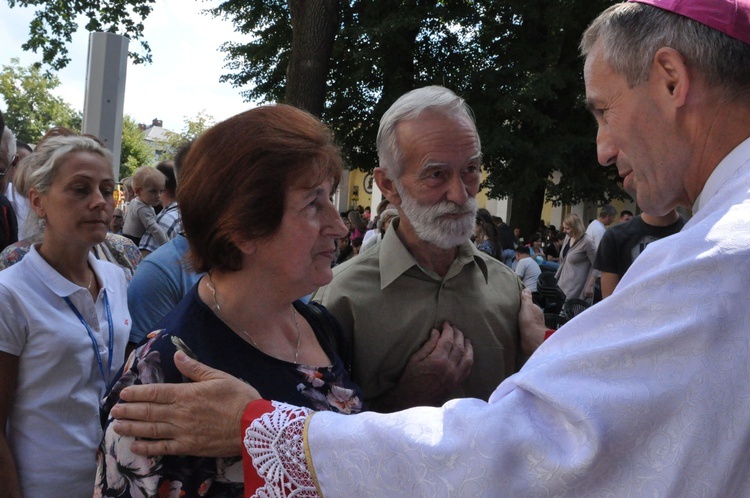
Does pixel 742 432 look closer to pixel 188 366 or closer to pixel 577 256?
pixel 188 366

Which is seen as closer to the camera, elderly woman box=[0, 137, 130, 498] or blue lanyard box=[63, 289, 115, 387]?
elderly woman box=[0, 137, 130, 498]

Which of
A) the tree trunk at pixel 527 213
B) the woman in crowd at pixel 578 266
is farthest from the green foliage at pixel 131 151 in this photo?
the woman in crowd at pixel 578 266

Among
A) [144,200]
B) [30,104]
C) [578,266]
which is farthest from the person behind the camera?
[30,104]

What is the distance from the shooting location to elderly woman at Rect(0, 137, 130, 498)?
2.46m

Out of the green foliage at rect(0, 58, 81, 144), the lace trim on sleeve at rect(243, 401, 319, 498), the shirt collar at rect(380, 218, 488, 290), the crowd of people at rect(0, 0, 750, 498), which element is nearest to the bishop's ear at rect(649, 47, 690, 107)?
the crowd of people at rect(0, 0, 750, 498)

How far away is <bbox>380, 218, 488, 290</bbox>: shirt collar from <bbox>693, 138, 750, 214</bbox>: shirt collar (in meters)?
1.27

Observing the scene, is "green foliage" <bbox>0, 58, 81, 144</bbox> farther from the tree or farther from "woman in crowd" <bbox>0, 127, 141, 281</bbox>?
"woman in crowd" <bbox>0, 127, 141, 281</bbox>

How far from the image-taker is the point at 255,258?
6.56 ft

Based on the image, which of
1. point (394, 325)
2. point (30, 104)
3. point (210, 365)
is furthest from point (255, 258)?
point (30, 104)

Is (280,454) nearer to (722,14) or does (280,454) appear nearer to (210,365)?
(210,365)

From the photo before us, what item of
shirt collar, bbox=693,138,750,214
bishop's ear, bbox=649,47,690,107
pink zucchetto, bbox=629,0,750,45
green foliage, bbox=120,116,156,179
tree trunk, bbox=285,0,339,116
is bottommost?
green foliage, bbox=120,116,156,179

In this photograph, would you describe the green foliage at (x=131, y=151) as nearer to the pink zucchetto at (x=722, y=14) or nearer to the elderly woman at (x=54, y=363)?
the elderly woman at (x=54, y=363)

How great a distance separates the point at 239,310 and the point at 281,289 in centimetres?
15

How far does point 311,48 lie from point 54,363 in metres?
9.32
